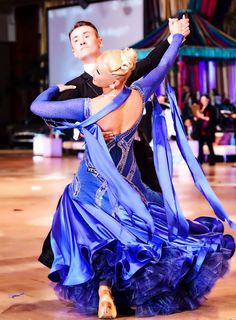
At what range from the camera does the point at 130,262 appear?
3438 mm

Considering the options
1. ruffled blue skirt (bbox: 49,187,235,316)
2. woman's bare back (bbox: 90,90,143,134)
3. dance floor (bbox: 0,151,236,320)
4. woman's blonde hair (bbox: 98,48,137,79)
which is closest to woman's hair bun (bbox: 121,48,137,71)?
woman's blonde hair (bbox: 98,48,137,79)

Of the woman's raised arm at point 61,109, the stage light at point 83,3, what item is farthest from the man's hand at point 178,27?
the stage light at point 83,3

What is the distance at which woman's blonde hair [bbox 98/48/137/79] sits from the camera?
3506 millimetres

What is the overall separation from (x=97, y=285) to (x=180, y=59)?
1281 centimetres

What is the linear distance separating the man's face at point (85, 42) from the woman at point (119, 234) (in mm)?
345

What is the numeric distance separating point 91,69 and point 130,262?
1088mm

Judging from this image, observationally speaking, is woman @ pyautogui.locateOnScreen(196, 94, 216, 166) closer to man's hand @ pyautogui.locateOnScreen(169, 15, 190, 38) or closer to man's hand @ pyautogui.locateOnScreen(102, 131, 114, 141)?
man's hand @ pyautogui.locateOnScreen(169, 15, 190, 38)

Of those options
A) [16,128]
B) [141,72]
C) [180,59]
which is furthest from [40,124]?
[141,72]

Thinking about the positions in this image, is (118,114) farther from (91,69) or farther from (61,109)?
(91,69)

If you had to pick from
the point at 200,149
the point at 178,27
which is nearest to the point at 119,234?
the point at 178,27

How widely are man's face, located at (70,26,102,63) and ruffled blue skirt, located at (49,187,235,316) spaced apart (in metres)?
0.76

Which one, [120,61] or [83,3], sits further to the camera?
[83,3]

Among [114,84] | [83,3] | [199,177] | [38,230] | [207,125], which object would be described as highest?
[83,3]

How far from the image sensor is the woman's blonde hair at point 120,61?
351 centimetres
